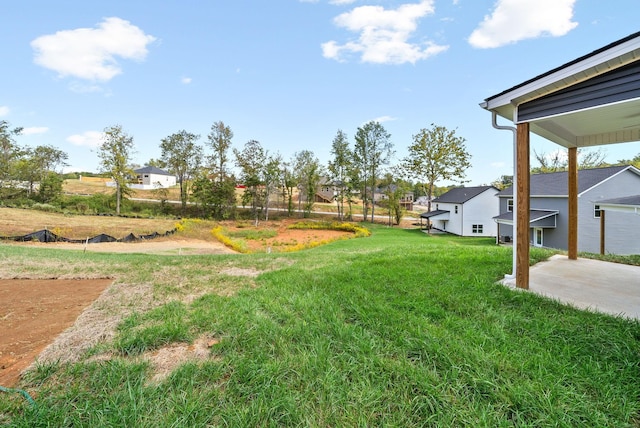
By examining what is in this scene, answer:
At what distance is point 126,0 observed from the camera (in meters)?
Answer: 8.53

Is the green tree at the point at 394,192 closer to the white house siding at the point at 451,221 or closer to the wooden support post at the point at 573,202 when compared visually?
the white house siding at the point at 451,221

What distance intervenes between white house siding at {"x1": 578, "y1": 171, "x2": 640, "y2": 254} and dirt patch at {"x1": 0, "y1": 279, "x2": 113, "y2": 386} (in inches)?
826

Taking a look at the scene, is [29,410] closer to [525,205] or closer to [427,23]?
[525,205]

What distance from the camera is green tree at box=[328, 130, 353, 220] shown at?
99.9ft

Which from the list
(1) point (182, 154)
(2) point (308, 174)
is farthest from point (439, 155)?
(1) point (182, 154)

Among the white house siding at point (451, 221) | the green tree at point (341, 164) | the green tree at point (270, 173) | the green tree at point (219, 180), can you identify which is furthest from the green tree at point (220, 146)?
the white house siding at point (451, 221)

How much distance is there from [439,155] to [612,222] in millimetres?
14589

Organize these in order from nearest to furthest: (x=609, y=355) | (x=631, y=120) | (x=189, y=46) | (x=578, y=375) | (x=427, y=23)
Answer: (x=578, y=375) < (x=609, y=355) < (x=631, y=120) < (x=427, y=23) < (x=189, y=46)

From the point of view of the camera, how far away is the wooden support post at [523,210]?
12.6ft

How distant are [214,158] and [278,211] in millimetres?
8651

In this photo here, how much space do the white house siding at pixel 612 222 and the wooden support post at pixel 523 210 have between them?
52.5 feet

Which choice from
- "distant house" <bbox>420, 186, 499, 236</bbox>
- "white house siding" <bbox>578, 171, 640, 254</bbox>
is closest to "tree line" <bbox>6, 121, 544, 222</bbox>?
"distant house" <bbox>420, 186, 499, 236</bbox>

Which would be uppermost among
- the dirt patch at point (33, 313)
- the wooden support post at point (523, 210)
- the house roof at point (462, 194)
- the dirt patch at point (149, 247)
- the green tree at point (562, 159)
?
the green tree at point (562, 159)

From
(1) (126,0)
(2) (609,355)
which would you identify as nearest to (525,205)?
(2) (609,355)
